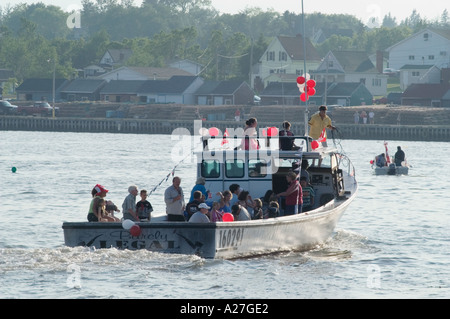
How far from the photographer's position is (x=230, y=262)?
24.3 meters

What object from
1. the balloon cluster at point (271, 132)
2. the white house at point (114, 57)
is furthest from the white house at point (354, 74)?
the balloon cluster at point (271, 132)

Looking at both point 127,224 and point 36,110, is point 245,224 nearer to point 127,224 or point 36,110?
point 127,224

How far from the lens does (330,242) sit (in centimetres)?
3056

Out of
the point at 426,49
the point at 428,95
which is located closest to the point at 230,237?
the point at 428,95

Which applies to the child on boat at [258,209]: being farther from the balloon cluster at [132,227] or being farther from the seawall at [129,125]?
the seawall at [129,125]

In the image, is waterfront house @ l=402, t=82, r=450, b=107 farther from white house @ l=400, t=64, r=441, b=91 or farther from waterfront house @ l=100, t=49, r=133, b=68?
waterfront house @ l=100, t=49, r=133, b=68

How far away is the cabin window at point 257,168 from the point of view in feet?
88.5

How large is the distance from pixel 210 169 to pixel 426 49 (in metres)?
136

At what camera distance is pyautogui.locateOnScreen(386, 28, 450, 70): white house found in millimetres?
155512

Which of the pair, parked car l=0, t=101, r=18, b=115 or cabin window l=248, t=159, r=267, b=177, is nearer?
cabin window l=248, t=159, r=267, b=177

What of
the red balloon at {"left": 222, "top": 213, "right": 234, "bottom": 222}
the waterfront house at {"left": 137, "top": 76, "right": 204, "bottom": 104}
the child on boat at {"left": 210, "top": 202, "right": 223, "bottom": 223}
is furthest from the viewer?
the waterfront house at {"left": 137, "top": 76, "right": 204, "bottom": 104}
